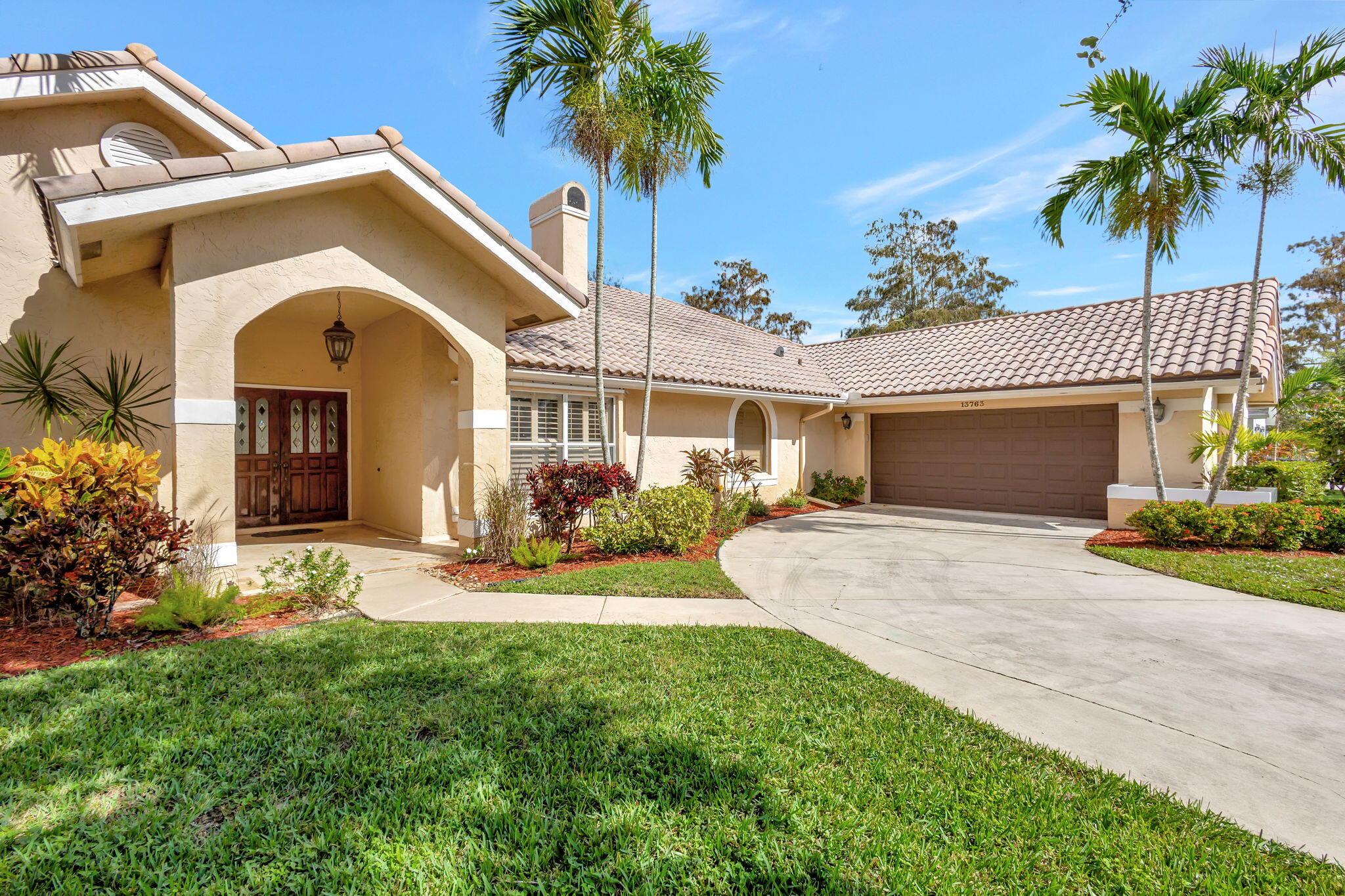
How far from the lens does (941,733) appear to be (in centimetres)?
380

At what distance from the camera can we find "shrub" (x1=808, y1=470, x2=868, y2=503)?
54.9ft

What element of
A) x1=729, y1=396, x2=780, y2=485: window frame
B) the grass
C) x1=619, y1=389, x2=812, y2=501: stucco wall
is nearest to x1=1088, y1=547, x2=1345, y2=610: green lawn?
the grass

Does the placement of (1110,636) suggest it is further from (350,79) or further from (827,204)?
(827,204)

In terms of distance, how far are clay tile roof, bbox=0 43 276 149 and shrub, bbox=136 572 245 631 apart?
203 inches

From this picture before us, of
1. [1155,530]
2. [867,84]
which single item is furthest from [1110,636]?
[867,84]


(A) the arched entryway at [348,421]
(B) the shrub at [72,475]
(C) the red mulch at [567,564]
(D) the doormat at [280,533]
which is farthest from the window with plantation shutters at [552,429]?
(B) the shrub at [72,475]

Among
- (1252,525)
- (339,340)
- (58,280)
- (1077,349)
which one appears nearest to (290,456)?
(339,340)

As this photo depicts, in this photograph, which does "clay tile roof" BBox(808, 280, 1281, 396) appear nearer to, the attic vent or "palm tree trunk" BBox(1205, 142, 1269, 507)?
"palm tree trunk" BBox(1205, 142, 1269, 507)

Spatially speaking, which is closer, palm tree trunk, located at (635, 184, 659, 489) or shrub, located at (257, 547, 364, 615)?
shrub, located at (257, 547, 364, 615)

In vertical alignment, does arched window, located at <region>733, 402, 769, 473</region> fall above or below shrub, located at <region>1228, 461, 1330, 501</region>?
above

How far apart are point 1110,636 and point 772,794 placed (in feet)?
14.8

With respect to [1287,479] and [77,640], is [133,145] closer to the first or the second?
[77,640]

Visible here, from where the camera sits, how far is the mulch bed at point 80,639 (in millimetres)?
4945

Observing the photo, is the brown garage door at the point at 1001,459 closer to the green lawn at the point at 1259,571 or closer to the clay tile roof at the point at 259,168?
the green lawn at the point at 1259,571
